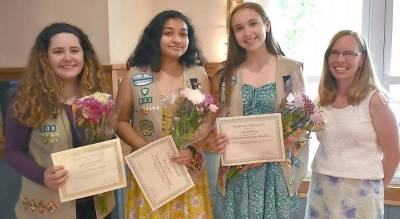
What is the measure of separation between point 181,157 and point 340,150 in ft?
2.60

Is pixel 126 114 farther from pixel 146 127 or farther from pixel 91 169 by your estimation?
pixel 91 169

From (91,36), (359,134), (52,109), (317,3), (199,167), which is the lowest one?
(199,167)

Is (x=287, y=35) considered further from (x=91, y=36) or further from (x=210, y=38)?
(x=91, y=36)

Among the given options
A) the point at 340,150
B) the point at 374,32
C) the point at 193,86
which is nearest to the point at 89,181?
the point at 193,86

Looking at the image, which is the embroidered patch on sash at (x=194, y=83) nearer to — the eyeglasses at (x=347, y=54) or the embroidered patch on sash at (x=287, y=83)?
the embroidered patch on sash at (x=287, y=83)

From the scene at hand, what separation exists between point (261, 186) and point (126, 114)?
2.33 feet

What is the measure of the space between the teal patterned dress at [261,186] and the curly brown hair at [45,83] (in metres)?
0.67

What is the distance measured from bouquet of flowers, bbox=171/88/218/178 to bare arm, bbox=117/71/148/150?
0.64 ft

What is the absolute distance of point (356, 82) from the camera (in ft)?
6.37

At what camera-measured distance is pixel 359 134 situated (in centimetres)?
189

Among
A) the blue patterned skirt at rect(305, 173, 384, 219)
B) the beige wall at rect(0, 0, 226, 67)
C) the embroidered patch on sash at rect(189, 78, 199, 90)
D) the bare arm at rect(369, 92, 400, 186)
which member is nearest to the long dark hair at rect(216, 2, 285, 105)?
the embroidered patch on sash at rect(189, 78, 199, 90)

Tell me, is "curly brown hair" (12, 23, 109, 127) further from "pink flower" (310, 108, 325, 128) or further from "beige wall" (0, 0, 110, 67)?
"beige wall" (0, 0, 110, 67)

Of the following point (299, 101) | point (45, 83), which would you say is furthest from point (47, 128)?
point (299, 101)

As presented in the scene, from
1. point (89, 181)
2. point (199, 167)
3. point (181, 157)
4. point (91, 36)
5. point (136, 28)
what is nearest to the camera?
point (89, 181)
